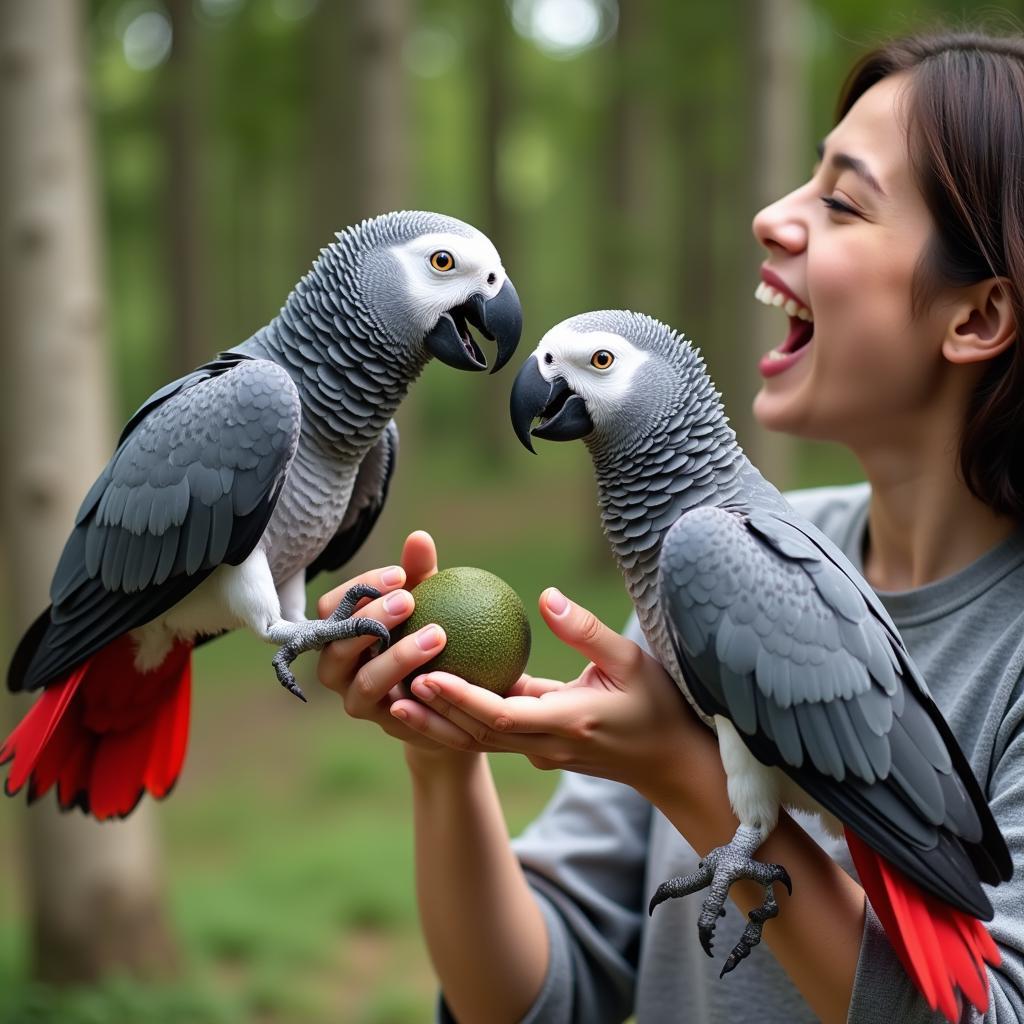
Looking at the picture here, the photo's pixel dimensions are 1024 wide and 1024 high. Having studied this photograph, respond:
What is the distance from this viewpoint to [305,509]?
115 cm

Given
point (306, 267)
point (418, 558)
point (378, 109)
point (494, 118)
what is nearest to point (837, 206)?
point (418, 558)

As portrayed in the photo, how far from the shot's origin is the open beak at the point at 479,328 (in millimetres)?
1135

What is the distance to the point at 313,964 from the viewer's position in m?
2.98

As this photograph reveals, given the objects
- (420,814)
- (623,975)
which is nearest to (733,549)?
(420,814)

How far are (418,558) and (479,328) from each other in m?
0.27

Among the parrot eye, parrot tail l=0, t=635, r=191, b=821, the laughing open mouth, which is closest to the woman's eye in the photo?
the laughing open mouth

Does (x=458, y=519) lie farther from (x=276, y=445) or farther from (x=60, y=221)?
(x=276, y=445)

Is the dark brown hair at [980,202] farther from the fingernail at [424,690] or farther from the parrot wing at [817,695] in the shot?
the fingernail at [424,690]

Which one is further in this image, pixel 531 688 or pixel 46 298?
pixel 46 298

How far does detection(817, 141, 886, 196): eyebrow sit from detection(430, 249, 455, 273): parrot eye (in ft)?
1.62

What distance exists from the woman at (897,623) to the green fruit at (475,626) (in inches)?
1.3

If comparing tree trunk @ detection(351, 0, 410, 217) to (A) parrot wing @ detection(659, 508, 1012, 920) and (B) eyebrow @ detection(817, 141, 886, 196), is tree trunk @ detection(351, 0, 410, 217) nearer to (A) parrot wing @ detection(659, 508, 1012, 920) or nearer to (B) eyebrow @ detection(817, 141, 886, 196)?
(B) eyebrow @ detection(817, 141, 886, 196)

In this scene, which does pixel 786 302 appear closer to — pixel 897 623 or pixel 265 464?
pixel 897 623

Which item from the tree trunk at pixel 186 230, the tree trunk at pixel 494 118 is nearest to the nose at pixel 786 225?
the tree trunk at pixel 186 230
